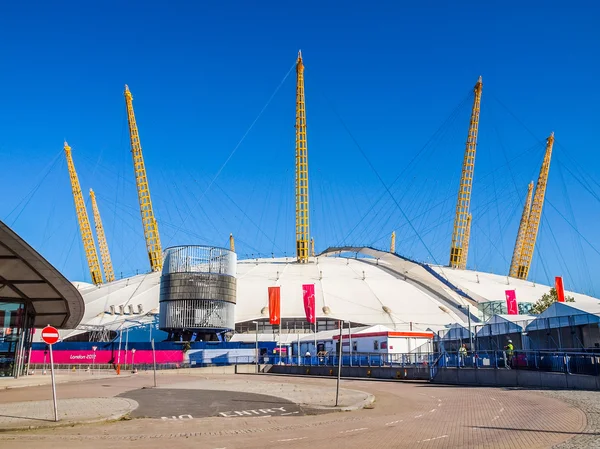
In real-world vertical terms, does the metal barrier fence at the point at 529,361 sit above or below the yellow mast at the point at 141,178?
below

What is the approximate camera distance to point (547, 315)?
39.5m

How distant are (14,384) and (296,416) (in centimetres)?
2130

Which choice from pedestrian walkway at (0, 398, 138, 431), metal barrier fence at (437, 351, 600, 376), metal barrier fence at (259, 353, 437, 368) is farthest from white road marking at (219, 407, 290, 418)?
metal barrier fence at (259, 353, 437, 368)

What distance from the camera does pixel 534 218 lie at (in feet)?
412

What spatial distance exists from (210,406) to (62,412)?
525 cm

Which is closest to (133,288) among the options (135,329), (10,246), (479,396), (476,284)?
(135,329)

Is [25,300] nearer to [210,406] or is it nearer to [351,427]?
[210,406]

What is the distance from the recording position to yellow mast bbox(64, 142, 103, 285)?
119750 millimetres

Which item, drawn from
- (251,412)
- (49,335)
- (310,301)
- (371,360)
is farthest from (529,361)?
(310,301)

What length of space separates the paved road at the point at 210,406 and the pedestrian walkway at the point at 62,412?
32.7 inches

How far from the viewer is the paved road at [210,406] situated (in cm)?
1848

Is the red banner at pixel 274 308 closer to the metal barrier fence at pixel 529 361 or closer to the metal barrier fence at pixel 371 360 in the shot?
the metal barrier fence at pixel 371 360

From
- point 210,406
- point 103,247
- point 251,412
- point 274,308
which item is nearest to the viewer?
point 251,412

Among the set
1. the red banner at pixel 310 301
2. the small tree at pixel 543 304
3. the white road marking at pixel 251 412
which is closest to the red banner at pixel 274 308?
the red banner at pixel 310 301
